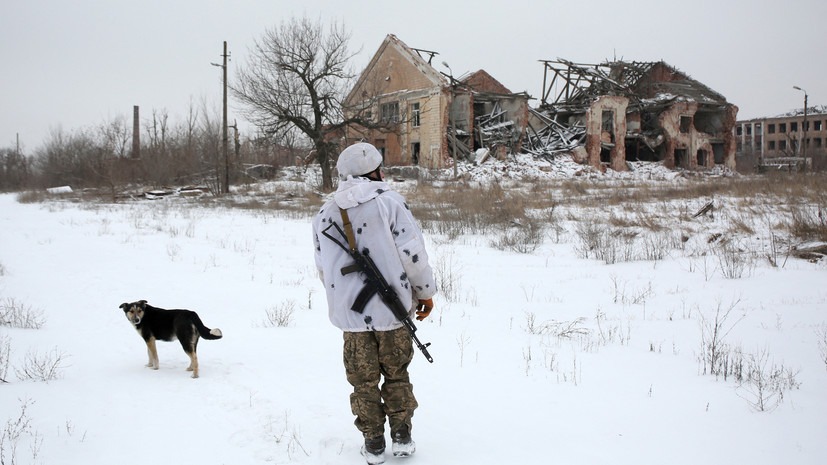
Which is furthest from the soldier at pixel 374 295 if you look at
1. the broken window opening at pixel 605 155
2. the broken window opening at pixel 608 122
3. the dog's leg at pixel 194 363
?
the broken window opening at pixel 605 155

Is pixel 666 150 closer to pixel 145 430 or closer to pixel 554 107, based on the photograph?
pixel 554 107

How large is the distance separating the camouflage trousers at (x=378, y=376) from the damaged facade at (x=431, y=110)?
28.4 meters

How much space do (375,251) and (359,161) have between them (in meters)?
0.48

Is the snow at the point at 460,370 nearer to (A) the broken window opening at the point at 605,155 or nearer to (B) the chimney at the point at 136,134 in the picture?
(A) the broken window opening at the point at 605,155

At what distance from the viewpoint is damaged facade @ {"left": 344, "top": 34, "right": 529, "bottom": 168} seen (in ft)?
104

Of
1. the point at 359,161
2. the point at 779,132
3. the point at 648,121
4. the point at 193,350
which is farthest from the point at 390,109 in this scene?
the point at 779,132

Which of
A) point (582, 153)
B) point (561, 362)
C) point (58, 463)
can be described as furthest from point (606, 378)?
point (582, 153)

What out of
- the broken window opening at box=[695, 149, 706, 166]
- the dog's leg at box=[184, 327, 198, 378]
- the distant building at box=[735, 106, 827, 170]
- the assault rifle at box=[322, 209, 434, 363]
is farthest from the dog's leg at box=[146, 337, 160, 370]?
the distant building at box=[735, 106, 827, 170]

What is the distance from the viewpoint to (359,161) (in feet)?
9.72

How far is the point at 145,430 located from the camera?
350 centimetres

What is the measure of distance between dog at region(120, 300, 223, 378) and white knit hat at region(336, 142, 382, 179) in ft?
6.79

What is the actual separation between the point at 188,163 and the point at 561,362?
33513 millimetres

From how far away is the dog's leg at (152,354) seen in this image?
4.45 meters

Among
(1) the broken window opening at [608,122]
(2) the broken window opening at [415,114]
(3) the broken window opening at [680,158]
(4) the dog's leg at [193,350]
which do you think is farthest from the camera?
(3) the broken window opening at [680,158]
